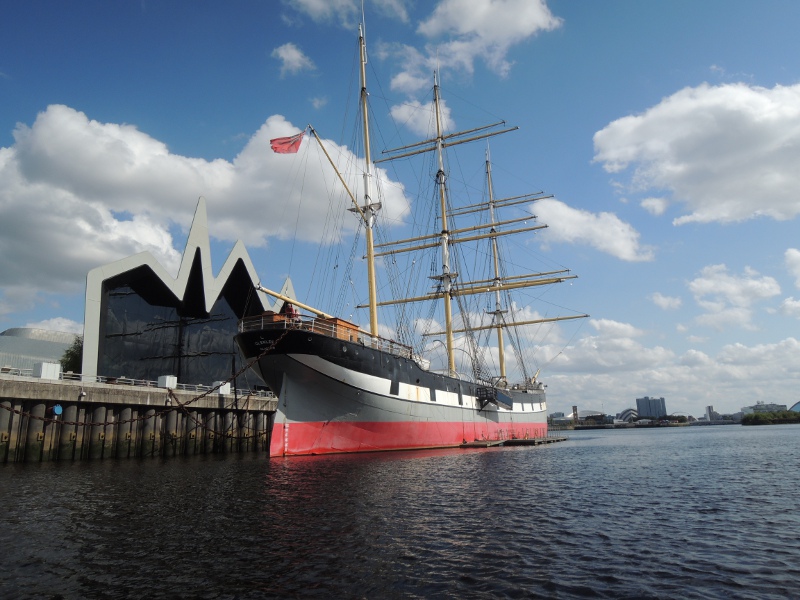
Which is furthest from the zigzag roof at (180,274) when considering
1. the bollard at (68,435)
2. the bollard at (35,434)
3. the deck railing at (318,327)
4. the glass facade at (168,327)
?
the deck railing at (318,327)

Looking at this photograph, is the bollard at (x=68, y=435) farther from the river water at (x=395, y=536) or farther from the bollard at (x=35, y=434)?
the river water at (x=395, y=536)

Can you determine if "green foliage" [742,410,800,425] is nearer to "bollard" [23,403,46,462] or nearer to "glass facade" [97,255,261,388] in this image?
"glass facade" [97,255,261,388]

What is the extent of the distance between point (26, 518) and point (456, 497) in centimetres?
1093

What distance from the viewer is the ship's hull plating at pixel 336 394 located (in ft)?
91.0

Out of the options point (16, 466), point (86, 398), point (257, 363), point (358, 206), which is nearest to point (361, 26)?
point (358, 206)

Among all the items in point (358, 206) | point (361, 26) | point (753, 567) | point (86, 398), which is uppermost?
point (361, 26)

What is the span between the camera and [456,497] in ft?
52.4

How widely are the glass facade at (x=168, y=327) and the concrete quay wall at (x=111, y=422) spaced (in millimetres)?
7691

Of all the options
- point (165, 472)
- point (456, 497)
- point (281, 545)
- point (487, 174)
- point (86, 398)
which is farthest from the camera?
point (487, 174)

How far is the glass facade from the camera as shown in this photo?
40.0m

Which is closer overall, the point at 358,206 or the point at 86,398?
the point at 86,398

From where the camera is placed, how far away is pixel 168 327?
4475 centimetres

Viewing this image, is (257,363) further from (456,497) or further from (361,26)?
(361,26)

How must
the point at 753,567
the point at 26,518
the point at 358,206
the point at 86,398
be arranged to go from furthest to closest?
the point at 358,206, the point at 86,398, the point at 26,518, the point at 753,567
